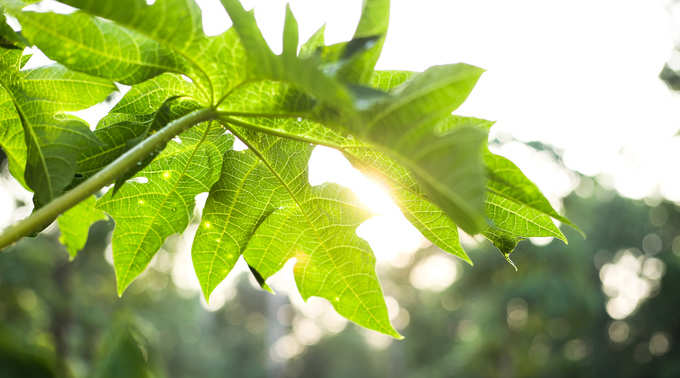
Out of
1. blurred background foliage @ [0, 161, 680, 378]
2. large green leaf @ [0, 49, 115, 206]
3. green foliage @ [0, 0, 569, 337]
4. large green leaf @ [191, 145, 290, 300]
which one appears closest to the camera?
green foliage @ [0, 0, 569, 337]

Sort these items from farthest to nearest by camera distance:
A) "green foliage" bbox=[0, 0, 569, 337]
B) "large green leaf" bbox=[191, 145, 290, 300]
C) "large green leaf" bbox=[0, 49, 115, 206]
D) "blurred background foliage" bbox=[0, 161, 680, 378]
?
"blurred background foliage" bbox=[0, 161, 680, 378] → "large green leaf" bbox=[191, 145, 290, 300] → "large green leaf" bbox=[0, 49, 115, 206] → "green foliage" bbox=[0, 0, 569, 337]

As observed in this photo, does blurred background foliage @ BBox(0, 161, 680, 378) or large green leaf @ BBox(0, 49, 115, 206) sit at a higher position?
large green leaf @ BBox(0, 49, 115, 206)

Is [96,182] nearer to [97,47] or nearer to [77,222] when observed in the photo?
[97,47]

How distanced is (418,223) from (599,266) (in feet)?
65.8

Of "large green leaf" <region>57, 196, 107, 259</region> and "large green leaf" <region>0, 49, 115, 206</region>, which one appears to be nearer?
"large green leaf" <region>0, 49, 115, 206</region>

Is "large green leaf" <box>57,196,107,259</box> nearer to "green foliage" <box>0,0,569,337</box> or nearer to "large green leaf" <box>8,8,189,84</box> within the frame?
"green foliage" <box>0,0,569,337</box>

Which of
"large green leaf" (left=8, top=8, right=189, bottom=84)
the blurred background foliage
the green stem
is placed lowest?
the blurred background foliage

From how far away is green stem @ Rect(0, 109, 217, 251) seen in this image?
0.45 m

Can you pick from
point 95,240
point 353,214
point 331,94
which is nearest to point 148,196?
point 353,214

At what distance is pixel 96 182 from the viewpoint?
0.48 meters

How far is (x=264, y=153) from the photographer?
0.65m

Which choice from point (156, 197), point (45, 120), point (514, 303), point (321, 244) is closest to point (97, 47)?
point (45, 120)

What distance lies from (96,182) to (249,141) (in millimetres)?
206

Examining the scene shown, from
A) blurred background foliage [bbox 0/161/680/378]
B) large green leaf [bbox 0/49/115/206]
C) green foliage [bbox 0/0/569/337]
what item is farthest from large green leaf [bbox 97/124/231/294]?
blurred background foliage [bbox 0/161/680/378]
